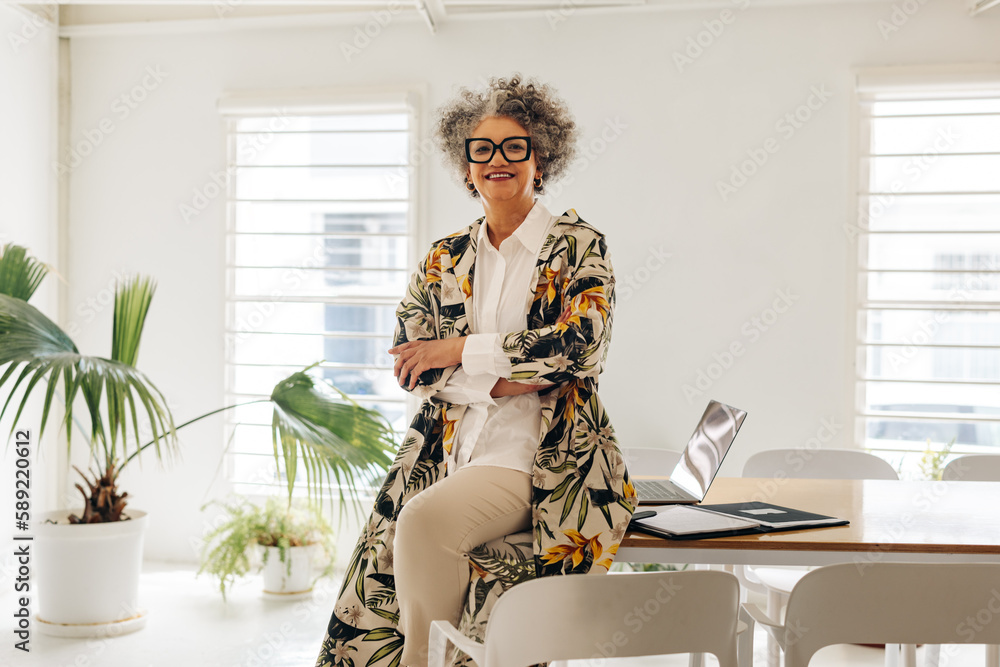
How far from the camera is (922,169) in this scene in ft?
12.3

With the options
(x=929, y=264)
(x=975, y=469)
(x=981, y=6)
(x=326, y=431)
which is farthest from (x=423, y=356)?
(x=981, y=6)

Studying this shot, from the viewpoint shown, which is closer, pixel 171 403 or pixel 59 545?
pixel 59 545

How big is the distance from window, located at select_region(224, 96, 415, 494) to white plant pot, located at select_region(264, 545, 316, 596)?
1.62 ft

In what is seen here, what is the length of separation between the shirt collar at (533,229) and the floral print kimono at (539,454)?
0.04 metres

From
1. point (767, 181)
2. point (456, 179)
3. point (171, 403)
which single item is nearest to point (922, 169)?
point (767, 181)

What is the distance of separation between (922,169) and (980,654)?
2.13 metres

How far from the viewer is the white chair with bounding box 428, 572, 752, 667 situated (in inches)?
50.1

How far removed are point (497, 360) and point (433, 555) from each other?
16.5 inches

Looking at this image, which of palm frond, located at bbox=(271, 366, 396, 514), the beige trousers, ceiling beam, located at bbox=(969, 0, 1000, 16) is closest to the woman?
the beige trousers

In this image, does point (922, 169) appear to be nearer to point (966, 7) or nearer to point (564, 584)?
point (966, 7)

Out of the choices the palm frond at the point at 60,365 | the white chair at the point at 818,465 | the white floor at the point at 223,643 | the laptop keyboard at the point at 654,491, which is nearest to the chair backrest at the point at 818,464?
the white chair at the point at 818,465

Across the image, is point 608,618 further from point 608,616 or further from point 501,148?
point 501,148

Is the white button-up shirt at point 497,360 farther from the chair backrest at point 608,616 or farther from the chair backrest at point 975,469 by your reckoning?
the chair backrest at point 975,469

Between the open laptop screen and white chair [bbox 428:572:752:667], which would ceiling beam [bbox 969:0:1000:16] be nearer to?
the open laptop screen
